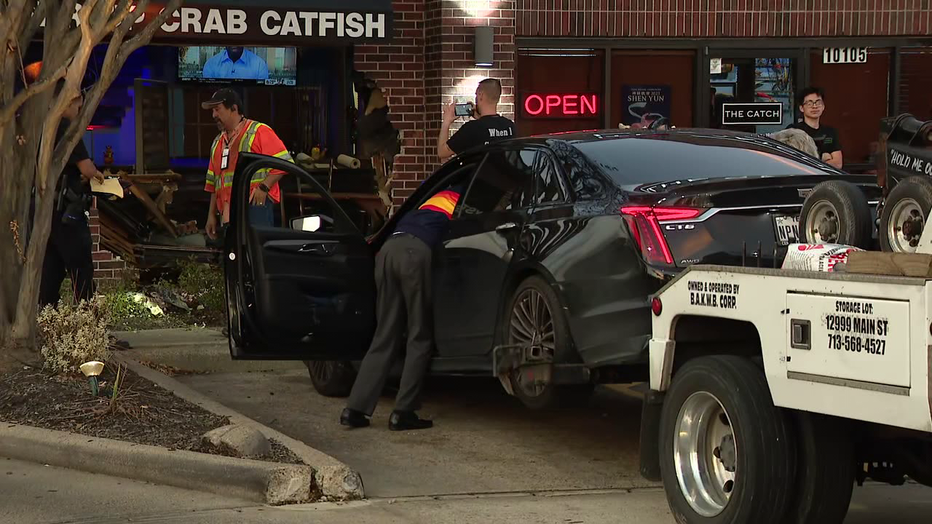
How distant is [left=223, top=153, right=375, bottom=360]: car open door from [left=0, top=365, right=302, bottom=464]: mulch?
60 centimetres

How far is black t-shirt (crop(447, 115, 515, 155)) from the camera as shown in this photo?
1067cm

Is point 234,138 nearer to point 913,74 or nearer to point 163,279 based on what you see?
point 163,279

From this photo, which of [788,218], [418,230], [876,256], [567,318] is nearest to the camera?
[876,256]

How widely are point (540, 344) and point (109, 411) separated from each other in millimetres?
2361

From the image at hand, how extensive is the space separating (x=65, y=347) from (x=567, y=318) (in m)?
3.17

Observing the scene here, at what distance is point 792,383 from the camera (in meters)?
5.32

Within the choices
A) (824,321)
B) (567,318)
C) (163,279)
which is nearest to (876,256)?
(824,321)

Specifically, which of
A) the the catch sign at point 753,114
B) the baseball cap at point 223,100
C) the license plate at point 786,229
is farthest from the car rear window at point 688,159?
the the catch sign at point 753,114

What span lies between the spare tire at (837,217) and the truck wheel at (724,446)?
2.16ft

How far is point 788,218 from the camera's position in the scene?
6836mm

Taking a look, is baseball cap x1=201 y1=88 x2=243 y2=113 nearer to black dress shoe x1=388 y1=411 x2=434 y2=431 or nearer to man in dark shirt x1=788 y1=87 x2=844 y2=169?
black dress shoe x1=388 y1=411 x2=434 y2=431

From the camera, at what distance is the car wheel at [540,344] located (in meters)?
7.36

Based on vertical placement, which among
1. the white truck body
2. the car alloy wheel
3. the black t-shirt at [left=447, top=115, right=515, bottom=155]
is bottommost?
the car alloy wheel

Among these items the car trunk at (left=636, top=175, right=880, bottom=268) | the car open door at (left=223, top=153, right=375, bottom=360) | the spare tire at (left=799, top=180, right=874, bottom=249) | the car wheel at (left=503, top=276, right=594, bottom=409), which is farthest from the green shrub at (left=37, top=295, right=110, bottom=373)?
the spare tire at (left=799, top=180, right=874, bottom=249)
